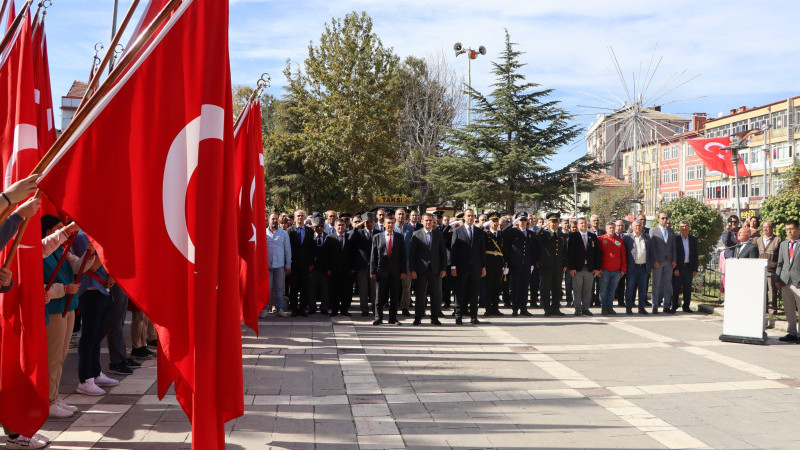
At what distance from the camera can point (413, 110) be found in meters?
44.0

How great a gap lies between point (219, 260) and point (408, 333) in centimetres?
808

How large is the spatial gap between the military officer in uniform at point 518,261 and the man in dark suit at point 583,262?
845 mm

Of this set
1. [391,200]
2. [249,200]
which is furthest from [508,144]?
[249,200]

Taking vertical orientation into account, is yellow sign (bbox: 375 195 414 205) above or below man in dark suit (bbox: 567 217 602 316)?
above

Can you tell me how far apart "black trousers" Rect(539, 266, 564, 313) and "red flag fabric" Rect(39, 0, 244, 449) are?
11.4 meters

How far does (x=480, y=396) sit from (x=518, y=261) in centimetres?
774

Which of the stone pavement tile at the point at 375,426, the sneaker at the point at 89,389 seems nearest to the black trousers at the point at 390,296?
the sneaker at the point at 89,389

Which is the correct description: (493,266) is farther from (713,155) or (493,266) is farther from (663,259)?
(713,155)

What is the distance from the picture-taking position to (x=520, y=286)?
48.3 feet

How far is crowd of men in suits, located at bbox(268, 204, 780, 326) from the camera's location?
43.2 ft

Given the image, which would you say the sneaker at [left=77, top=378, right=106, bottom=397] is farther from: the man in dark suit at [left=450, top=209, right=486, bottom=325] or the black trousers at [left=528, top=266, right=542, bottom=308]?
the black trousers at [left=528, top=266, right=542, bottom=308]

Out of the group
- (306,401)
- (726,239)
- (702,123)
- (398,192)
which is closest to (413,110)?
(398,192)

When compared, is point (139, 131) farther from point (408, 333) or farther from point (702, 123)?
point (702, 123)

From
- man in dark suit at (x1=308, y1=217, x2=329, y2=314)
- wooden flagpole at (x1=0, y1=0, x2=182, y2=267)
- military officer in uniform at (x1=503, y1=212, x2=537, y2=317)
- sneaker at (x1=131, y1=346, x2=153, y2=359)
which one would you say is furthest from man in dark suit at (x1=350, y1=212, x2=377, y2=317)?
wooden flagpole at (x1=0, y1=0, x2=182, y2=267)
